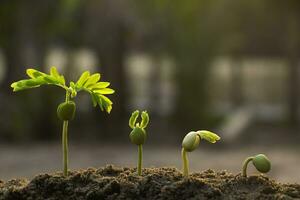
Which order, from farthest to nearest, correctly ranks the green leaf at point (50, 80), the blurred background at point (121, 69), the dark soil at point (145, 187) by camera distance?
the blurred background at point (121, 69) → the green leaf at point (50, 80) → the dark soil at point (145, 187)

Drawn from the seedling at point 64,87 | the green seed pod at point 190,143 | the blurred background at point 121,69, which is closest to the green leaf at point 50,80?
the seedling at point 64,87

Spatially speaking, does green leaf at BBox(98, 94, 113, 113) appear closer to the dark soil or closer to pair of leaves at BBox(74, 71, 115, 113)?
pair of leaves at BBox(74, 71, 115, 113)

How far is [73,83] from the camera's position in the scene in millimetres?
1779

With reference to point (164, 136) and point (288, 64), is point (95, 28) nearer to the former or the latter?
point (164, 136)

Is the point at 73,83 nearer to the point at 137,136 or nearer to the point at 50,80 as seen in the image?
the point at 50,80

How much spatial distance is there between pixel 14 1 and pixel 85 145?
2.65m

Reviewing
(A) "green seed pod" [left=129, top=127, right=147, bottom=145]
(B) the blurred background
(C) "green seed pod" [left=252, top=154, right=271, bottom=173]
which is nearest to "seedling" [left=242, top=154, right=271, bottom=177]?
(C) "green seed pod" [left=252, top=154, right=271, bottom=173]

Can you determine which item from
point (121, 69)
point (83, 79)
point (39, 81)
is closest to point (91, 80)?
point (83, 79)

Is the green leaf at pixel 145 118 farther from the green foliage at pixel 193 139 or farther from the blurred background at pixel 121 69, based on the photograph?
the blurred background at pixel 121 69

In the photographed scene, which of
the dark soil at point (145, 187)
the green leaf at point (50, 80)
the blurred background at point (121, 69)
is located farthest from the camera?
the blurred background at point (121, 69)

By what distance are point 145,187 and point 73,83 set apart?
28 cm

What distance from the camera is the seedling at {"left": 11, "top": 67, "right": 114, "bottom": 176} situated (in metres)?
1.77

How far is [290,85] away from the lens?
594 inches

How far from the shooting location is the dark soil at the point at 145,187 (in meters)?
1.67
